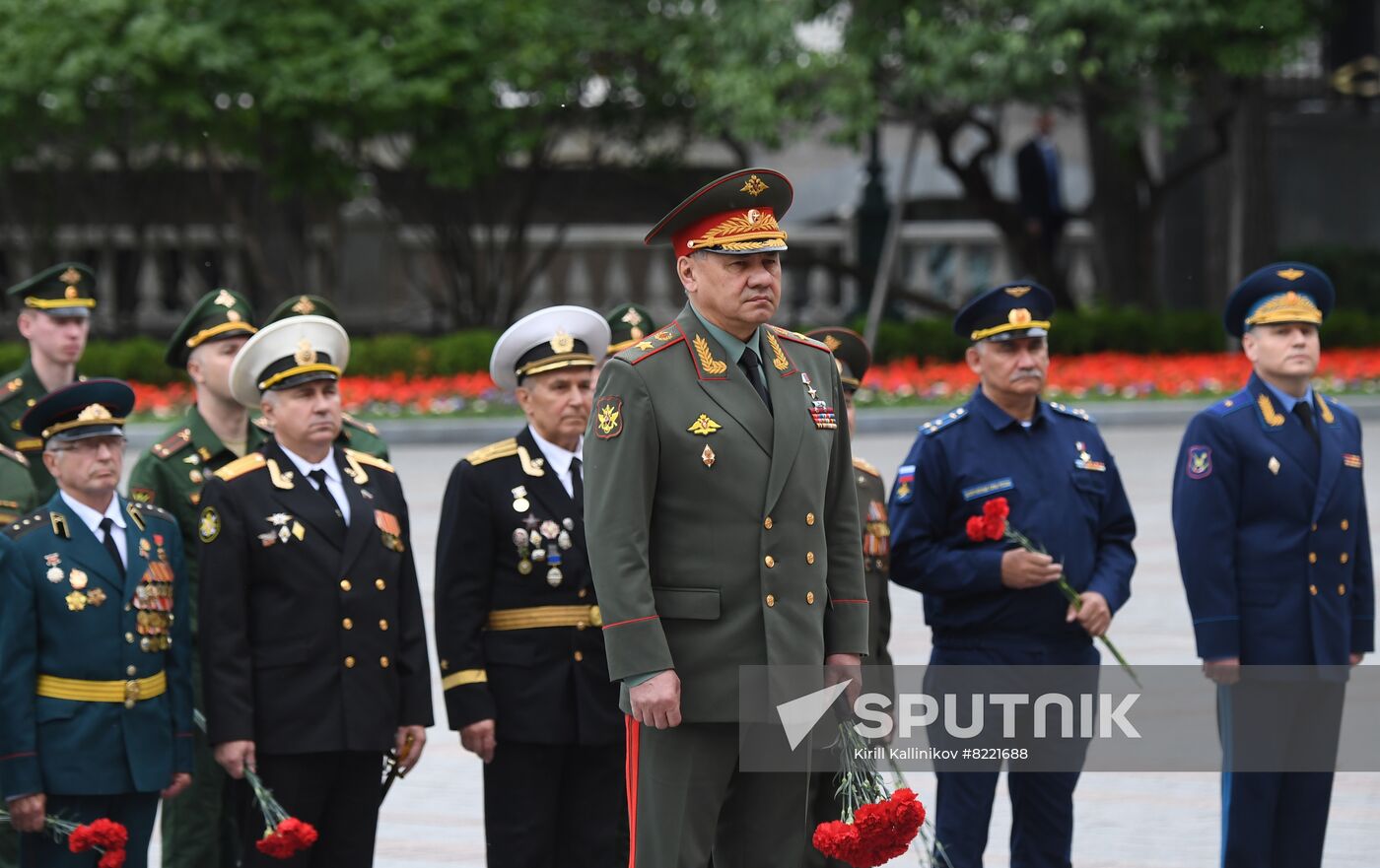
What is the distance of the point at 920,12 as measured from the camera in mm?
19656

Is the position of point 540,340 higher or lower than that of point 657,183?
lower

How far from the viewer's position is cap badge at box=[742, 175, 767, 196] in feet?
14.5

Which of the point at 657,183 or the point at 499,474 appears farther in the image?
the point at 657,183

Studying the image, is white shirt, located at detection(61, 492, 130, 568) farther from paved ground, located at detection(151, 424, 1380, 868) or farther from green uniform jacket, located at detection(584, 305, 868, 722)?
green uniform jacket, located at detection(584, 305, 868, 722)

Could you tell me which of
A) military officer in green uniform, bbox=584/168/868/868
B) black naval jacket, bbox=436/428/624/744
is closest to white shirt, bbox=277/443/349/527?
black naval jacket, bbox=436/428/624/744

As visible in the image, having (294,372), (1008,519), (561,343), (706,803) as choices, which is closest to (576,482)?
(561,343)

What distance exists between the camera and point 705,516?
4.36 m

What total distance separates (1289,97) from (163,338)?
46.2 feet

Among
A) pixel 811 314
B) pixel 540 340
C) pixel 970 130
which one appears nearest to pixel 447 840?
pixel 540 340

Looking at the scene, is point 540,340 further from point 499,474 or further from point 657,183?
point 657,183

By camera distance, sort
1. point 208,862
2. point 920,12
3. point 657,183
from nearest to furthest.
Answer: point 208,862 → point 920,12 → point 657,183

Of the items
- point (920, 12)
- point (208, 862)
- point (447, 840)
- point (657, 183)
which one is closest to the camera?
point (208, 862)

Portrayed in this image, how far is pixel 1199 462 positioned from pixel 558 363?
1890 mm

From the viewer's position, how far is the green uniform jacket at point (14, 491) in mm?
6188
